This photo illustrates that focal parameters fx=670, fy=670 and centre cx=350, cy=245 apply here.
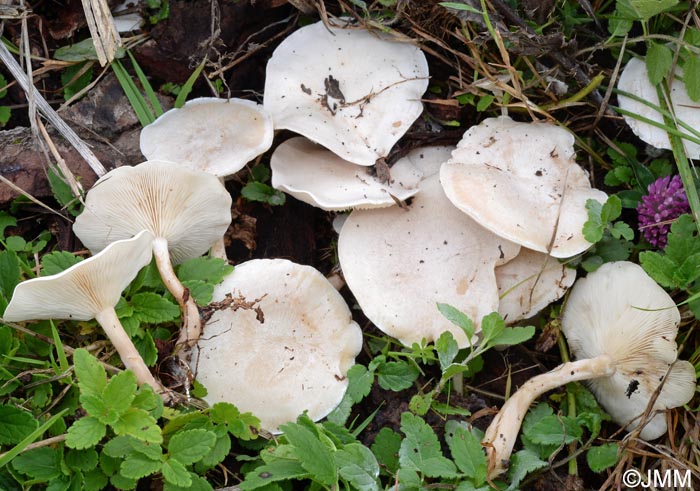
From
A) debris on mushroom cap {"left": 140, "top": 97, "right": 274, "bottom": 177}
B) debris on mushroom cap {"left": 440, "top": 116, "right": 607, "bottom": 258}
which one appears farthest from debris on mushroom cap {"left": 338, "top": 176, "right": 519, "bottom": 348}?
debris on mushroom cap {"left": 140, "top": 97, "right": 274, "bottom": 177}

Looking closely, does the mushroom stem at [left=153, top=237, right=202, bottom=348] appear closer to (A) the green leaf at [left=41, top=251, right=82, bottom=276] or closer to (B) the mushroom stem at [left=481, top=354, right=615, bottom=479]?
(A) the green leaf at [left=41, top=251, right=82, bottom=276]

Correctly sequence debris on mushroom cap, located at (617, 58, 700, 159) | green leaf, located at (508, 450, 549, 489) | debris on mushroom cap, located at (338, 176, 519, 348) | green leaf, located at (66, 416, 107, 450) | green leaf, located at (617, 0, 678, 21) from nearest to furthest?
green leaf, located at (66, 416, 107, 450) → green leaf, located at (508, 450, 549, 489) → green leaf, located at (617, 0, 678, 21) → debris on mushroom cap, located at (338, 176, 519, 348) → debris on mushroom cap, located at (617, 58, 700, 159)

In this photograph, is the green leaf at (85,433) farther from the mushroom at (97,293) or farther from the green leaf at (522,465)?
the green leaf at (522,465)

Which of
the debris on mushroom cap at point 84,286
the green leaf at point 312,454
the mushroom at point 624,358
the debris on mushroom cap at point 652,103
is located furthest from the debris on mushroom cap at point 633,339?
the debris on mushroom cap at point 84,286

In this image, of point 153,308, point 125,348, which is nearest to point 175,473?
point 125,348

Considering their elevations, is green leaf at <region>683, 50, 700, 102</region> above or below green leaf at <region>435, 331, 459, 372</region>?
above

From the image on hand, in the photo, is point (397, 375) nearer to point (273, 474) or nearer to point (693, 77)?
point (273, 474)
